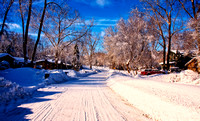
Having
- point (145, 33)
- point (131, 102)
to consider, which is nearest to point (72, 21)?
point (145, 33)

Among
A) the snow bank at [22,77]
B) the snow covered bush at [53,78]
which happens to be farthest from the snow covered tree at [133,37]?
the snow bank at [22,77]

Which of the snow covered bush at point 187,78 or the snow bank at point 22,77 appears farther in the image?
the snow covered bush at point 187,78

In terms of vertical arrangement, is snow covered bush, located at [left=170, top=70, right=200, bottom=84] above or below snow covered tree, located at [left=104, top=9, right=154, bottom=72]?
below

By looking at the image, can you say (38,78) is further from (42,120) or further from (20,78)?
(42,120)

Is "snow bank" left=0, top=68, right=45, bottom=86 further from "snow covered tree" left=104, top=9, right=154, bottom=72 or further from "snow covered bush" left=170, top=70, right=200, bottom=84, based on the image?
"snow covered tree" left=104, top=9, right=154, bottom=72

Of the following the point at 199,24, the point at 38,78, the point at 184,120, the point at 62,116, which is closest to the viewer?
the point at 184,120

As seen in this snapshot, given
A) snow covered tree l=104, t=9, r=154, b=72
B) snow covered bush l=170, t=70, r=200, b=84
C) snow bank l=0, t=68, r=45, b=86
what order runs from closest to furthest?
snow bank l=0, t=68, r=45, b=86, snow covered bush l=170, t=70, r=200, b=84, snow covered tree l=104, t=9, r=154, b=72

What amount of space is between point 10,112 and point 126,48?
70.7 feet

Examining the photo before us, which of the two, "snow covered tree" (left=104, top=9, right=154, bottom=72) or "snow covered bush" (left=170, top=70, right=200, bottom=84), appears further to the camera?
"snow covered tree" (left=104, top=9, right=154, bottom=72)

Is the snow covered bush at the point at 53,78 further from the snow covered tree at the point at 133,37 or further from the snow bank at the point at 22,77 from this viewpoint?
the snow covered tree at the point at 133,37

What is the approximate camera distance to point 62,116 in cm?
372

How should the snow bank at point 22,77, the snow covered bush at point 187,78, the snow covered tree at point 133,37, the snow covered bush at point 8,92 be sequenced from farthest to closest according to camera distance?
the snow covered tree at point 133,37, the snow covered bush at point 187,78, the snow bank at point 22,77, the snow covered bush at point 8,92

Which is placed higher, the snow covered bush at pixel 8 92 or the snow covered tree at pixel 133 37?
the snow covered tree at pixel 133 37

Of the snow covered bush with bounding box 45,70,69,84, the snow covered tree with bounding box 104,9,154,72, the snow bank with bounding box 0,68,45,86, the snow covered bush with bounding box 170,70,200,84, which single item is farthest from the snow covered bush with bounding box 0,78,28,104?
the snow covered tree with bounding box 104,9,154,72
